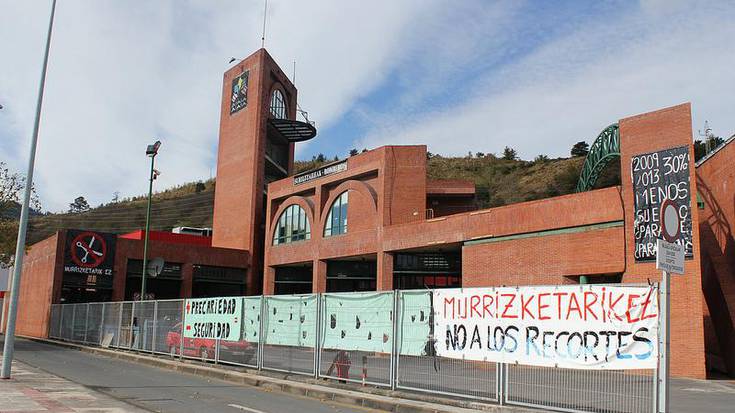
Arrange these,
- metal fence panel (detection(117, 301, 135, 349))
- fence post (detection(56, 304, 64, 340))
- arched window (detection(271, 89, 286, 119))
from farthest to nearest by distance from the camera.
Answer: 1. arched window (detection(271, 89, 286, 119))
2. fence post (detection(56, 304, 64, 340))
3. metal fence panel (detection(117, 301, 135, 349))

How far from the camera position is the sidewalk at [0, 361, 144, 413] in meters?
10.3

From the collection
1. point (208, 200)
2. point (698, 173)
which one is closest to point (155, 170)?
point (698, 173)

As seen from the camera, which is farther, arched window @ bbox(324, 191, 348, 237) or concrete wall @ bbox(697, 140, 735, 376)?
arched window @ bbox(324, 191, 348, 237)

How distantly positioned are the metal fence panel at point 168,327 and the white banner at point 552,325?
11923 mm

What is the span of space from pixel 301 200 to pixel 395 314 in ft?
103

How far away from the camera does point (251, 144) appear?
51344 mm

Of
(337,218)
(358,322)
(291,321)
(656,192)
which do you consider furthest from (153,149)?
(656,192)

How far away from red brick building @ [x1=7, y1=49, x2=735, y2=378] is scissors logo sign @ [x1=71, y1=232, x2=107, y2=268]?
1.21 meters

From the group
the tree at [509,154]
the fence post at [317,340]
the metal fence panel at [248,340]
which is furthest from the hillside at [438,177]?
the fence post at [317,340]

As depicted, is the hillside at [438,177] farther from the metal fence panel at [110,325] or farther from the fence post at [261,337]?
the fence post at [261,337]

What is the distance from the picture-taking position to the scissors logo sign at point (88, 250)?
44375mm

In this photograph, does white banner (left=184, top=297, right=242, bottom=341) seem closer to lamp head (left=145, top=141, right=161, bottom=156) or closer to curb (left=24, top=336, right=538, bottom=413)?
curb (left=24, top=336, right=538, bottom=413)

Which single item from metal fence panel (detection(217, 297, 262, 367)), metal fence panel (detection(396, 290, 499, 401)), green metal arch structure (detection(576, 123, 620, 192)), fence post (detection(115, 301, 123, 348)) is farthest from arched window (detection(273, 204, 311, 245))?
metal fence panel (detection(396, 290, 499, 401))

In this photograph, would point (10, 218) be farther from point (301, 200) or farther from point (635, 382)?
point (635, 382)
